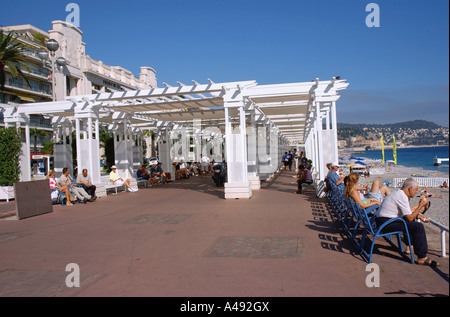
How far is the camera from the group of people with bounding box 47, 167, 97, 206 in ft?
36.4

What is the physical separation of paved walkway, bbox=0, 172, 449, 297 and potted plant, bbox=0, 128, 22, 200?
5904 millimetres

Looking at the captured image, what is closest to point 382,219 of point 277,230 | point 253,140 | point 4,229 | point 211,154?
point 277,230

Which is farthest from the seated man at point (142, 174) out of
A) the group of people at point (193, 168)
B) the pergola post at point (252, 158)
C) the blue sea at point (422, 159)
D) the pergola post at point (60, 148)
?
the blue sea at point (422, 159)

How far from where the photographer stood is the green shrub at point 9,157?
13797 millimetres

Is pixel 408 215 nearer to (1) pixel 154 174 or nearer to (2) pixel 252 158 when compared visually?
(2) pixel 252 158

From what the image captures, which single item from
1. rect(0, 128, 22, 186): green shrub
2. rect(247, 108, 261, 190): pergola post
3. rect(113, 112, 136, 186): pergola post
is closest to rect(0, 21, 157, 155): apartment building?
rect(113, 112, 136, 186): pergola post

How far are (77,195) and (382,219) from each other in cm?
932

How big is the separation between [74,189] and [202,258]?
776 cm

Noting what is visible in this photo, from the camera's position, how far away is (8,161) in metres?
13.9

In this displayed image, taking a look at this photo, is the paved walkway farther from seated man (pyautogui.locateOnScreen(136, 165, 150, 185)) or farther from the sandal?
seated man (pyautogui.locateOnScreen(136, 165, 150, 185))

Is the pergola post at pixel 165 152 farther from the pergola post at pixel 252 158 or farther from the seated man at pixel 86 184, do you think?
the seated man at pixel 86 184

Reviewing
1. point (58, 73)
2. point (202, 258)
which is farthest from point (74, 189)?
point (58, 73)

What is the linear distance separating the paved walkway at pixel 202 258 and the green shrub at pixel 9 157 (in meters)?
5.99

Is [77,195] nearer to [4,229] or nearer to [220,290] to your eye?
[4,229]
